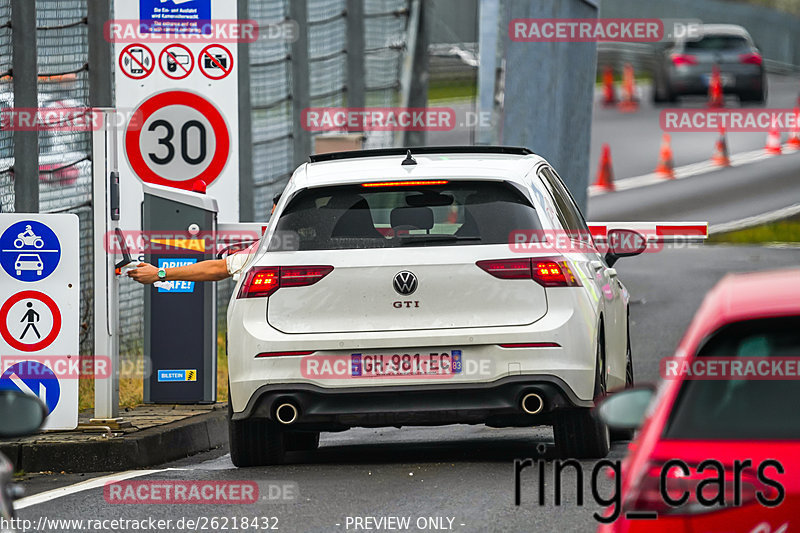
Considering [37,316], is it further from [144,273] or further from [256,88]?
[256,88]

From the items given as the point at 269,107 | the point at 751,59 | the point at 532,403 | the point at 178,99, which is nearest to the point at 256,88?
the point at 269,107

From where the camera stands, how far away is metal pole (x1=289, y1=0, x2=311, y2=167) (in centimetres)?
1950

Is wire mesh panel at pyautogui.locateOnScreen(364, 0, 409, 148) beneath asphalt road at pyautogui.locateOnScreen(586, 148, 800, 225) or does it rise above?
above

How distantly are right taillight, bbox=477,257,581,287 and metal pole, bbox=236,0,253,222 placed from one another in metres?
8.79

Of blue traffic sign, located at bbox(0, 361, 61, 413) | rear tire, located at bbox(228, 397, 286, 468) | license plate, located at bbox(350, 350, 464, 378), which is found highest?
license plate, located at bbox(350, 350, 464, 378)

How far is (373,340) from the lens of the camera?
880 cm

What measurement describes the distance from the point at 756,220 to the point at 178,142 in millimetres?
14504

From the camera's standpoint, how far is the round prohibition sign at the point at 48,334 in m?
10.1

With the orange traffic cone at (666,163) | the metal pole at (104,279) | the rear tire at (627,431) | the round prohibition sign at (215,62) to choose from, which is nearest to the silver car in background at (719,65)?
the orange traffic cone at (666,163)

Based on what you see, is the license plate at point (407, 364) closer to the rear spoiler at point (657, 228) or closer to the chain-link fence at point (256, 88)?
the rear spoiler at point (657, 228)

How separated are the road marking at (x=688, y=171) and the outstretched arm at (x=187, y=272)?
18917mm

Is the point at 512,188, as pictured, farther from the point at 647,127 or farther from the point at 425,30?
the point at 647,127

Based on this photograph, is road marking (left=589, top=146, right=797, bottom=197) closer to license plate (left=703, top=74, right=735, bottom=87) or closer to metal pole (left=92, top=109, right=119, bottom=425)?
license plate (left=703, top=74, right=735, bottom=87)

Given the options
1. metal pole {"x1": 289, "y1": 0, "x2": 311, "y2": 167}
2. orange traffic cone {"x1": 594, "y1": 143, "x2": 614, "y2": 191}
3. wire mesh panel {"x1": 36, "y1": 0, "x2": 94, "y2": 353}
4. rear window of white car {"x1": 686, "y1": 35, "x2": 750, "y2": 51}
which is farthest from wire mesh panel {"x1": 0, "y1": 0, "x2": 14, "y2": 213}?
rear window of white car {"x1": 686, "y1": 35, "x2": 750, "y2": 51}
